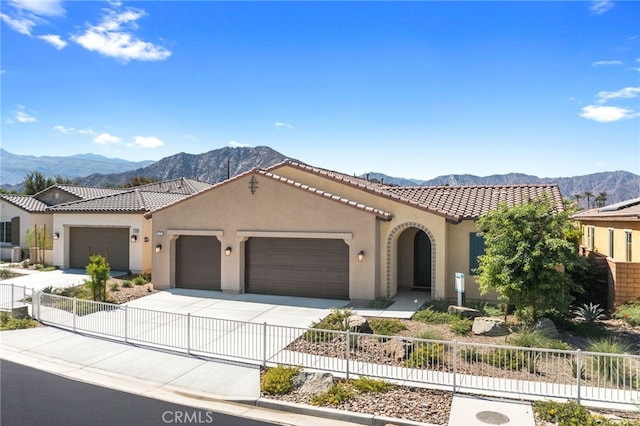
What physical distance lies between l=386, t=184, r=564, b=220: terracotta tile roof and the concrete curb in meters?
10.5

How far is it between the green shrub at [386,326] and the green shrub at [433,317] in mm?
990

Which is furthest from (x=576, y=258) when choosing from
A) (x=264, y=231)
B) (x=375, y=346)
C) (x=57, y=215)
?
(x=57, y=215)

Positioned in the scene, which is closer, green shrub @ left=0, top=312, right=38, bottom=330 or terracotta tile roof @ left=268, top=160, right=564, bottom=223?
green shrub @ left=0, top=312, right=38, bottom=330

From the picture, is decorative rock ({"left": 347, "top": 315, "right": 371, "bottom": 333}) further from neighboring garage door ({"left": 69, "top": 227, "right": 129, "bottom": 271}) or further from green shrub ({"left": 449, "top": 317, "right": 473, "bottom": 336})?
neighboring garage door ({"left": 69, "top": 227, "right": 129, "bottom": 271})

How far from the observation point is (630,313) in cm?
1469

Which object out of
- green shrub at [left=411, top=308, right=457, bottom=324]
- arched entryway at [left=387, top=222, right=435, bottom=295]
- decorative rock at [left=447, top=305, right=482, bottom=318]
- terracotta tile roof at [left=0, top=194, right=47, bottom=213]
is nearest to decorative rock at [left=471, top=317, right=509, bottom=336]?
green shrub at [left=411, top=308, right=457, bottom=324]

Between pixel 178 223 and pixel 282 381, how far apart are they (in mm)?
12930

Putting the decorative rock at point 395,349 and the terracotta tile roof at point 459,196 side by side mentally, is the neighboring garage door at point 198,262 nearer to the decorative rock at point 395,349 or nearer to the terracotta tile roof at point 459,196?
the terracotta tile roof at point 459,196

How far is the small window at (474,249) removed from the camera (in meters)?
17.8

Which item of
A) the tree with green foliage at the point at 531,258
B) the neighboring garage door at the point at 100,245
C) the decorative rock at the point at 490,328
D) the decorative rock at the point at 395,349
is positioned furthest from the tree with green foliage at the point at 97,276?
the tree with green foliage at the point at 531,258

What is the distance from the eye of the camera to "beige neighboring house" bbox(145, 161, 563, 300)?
17891 millimetres

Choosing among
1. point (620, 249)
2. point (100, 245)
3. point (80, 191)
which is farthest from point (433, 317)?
point (80, 191)

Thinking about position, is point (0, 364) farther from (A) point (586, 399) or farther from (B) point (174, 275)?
(A) point (586, 399)

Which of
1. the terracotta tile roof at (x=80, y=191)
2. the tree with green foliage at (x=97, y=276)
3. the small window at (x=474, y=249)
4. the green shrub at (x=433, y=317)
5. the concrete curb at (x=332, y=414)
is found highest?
the terracotta tile roof at (x=80, y=191)
